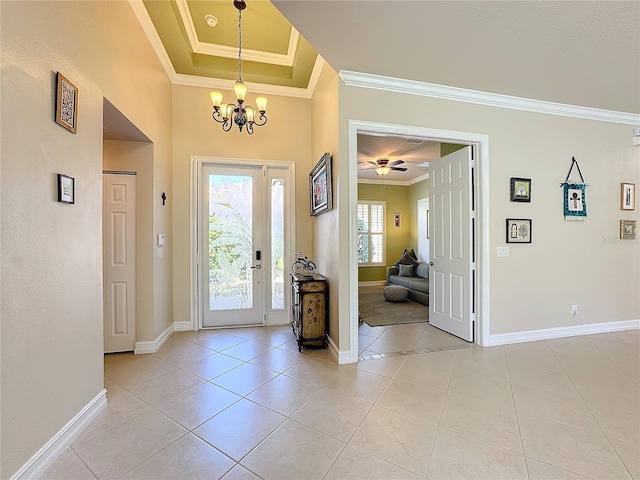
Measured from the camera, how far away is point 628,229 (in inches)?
147

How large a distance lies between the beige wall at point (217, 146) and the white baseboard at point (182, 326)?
5cm

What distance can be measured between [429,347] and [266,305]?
2266 mm

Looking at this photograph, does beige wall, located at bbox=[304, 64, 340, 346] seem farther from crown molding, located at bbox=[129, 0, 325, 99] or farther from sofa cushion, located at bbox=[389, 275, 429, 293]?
sofa cushion, located at bbox=[389, 275, 429, 293]

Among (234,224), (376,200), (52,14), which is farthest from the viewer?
(376,200)

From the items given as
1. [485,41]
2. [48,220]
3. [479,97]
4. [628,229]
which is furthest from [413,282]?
[48,220]

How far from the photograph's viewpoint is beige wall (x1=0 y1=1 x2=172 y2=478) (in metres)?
1.34

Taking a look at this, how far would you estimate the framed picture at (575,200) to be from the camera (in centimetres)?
351

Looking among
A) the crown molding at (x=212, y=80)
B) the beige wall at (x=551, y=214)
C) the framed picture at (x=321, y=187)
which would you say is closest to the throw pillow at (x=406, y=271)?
the beige wall at (x=551, y=214)

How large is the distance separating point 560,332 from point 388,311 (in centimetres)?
235

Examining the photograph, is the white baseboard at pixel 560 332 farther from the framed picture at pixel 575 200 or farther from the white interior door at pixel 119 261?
the white interior door at pixel 119 261

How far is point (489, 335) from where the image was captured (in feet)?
10.7

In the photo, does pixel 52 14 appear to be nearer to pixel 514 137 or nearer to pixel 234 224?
pixel 234 224

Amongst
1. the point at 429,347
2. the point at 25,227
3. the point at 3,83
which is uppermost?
the point at 3,83

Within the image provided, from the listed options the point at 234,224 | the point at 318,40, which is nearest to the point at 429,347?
the point at 234,224
